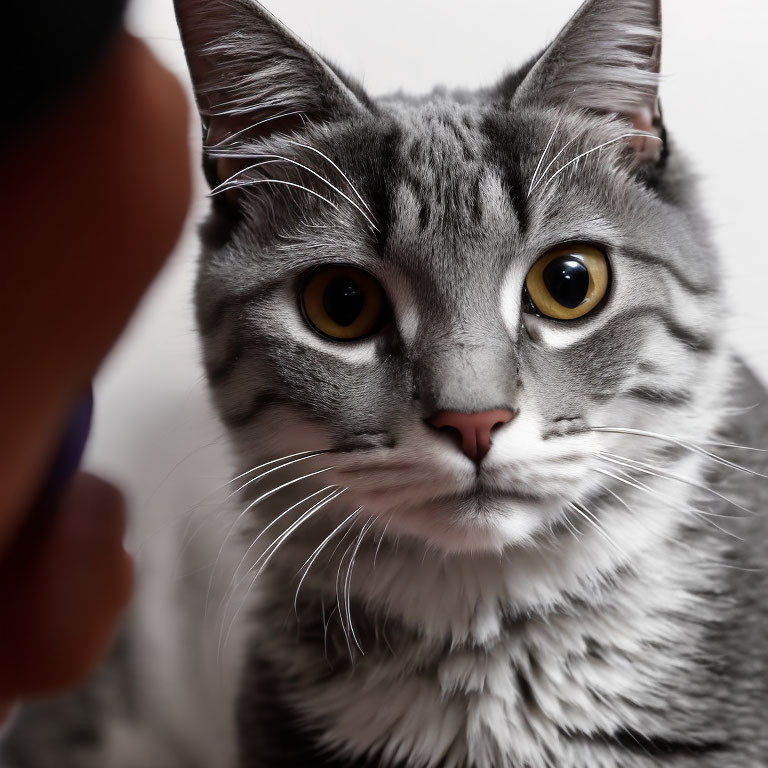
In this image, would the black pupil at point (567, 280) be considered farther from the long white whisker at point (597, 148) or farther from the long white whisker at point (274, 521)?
the long white whisker at point (274, 521)

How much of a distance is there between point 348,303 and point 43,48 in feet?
1.59

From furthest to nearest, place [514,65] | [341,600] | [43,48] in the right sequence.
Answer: [514,65], [341,600], [43,48]

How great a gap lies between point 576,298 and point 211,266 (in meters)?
0.39

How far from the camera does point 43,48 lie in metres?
0.32

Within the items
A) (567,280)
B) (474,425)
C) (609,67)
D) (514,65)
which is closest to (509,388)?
(474,425)

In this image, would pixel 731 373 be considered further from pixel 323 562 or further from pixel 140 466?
pixel 140 466

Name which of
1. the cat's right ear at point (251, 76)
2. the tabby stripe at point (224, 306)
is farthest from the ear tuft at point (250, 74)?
the tabby stripe at point (224, 306)

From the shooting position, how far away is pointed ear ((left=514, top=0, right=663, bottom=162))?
2.61 ft

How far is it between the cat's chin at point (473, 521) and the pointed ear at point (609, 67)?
0.40 m

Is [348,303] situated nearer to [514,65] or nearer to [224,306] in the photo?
[224,306]

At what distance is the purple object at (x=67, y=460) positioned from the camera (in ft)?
2.07

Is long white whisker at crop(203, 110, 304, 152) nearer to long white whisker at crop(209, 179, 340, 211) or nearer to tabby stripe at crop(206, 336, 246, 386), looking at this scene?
long white whisker at crop(209, 179, 340, 211)

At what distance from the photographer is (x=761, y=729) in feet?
2.71

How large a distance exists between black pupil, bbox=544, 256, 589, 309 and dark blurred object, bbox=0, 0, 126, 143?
506 mm
